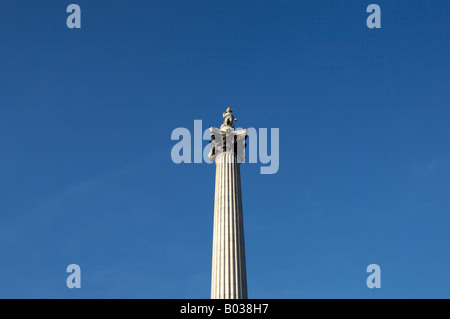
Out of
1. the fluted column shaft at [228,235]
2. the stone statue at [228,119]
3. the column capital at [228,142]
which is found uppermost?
the stone statue at [228,119]

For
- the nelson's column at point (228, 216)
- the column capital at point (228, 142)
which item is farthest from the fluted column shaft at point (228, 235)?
the column capital at point (228, 142)

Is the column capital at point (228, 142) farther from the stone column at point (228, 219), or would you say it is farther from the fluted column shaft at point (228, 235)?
the fluted column shaft at point (228, 235)

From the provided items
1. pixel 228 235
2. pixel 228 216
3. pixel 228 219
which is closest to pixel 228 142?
pixel 228 216

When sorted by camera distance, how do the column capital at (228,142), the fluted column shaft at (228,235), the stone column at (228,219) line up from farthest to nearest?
1. the column capital at (228,142)
2. the stone column at (228,219)
3. the fluted column shaft at (228,235)

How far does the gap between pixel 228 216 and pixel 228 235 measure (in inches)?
83.7

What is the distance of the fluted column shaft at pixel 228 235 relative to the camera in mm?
48688

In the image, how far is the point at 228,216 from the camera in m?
52.8

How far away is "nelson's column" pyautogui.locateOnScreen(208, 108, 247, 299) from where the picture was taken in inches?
1923

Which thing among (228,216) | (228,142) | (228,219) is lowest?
(228,219)

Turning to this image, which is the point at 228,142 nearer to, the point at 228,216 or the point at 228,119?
the point at 228,119

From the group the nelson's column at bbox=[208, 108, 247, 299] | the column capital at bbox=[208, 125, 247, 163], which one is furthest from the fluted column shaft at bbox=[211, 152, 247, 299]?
the column capital at bbox=[208, 125, 247, 163]
